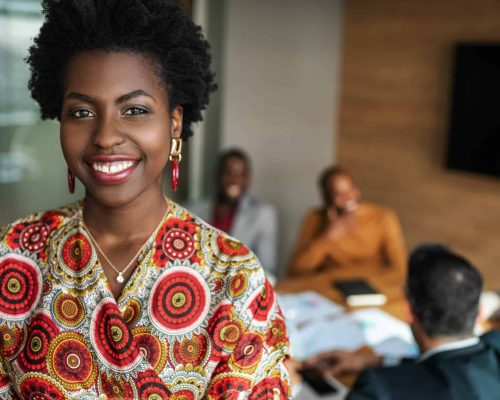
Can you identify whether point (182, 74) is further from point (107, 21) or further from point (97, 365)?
point (97, 365)

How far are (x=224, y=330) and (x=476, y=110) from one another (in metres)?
3.61

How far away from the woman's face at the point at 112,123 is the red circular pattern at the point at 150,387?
27 cm

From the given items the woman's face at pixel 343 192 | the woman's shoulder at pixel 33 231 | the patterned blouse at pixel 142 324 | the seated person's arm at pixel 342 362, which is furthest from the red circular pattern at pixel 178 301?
the woman's face at pixel 343 192

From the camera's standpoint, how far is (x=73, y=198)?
4.14 m

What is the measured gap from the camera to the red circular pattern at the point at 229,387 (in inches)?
40.3

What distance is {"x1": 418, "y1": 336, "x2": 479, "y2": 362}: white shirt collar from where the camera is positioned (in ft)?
6.26

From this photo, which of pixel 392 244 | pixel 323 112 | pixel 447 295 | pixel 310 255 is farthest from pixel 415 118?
pixel 447 295

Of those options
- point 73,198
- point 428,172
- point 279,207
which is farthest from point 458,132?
point 73,198

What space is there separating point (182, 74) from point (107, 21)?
0.49ft

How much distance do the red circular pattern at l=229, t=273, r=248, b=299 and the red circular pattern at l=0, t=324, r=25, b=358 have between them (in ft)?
1.14

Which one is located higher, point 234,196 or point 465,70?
point 465,70

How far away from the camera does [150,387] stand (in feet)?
3.33

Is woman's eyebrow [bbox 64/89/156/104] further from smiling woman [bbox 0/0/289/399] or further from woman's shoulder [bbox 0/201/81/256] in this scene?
woman's shoulder [bbox 0/201/81/256]

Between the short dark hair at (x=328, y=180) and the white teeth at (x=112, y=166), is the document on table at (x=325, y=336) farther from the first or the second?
the white teeth at (x=112, y=166)
